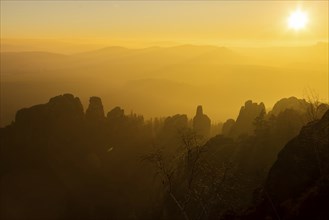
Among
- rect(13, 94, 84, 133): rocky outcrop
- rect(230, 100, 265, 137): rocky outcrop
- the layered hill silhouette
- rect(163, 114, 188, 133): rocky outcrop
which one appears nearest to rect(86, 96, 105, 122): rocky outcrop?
the layered hill silhouette

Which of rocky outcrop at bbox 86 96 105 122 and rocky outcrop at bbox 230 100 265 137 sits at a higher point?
rocky outcrop at bbox 86 96 105 122

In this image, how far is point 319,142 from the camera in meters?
48.3

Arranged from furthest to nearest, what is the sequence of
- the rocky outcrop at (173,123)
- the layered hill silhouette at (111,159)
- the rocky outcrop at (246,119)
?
the rocky outcrop at (173,123)
the rocky outcrop at (246,119)
the layered hill silhouette at (111,159)

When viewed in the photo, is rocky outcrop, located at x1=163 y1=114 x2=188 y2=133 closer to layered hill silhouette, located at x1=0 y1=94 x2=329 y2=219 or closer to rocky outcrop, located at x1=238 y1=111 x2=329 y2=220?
layered hill silhouette, located at x1=0 y1=94 x2=329 y2=219

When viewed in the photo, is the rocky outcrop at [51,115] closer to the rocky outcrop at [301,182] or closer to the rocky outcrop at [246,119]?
the rocky outcrop at [246,119]

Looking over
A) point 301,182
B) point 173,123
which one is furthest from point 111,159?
point 301,182

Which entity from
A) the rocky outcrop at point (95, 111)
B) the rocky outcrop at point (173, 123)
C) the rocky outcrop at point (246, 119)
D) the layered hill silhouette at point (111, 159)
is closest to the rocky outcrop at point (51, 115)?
the layered hill silhouette at point (111, 159)

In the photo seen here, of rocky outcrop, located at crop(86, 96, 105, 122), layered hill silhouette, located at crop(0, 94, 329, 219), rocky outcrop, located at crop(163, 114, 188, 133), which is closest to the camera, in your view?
layered hill silhouette, located at crop(0, 94, 329, 219)

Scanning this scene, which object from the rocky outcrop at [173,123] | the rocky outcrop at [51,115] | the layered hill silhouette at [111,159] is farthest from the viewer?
the rocky outcrop at [173,123]

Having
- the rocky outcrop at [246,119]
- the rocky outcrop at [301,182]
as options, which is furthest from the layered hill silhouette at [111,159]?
the rocky outcrop at [301,182]

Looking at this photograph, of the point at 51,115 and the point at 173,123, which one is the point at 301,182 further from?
the point at 51,115

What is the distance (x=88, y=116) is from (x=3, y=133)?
25644mm

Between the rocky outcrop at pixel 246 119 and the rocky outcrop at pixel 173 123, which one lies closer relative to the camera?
the rocky outcrop at pixel 246 119

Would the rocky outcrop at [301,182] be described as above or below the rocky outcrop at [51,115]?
below
